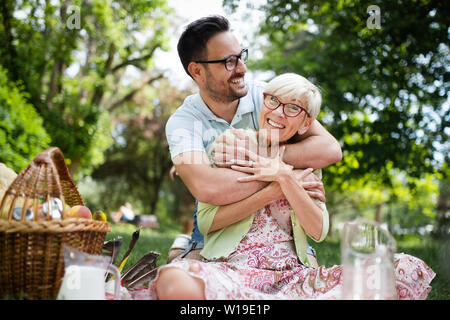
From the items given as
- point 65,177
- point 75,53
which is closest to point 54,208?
point 65,177

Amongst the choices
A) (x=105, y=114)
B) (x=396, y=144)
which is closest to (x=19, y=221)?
(x=396, y=144)

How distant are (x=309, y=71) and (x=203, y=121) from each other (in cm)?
578

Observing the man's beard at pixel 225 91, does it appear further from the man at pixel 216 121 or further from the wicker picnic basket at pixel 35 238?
the wicker picnic basket at pixel 35 238

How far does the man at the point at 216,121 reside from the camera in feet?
7.56

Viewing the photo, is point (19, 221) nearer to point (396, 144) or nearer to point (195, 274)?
point (195, 274)

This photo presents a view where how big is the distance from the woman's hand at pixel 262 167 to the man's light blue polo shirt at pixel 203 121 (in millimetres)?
294

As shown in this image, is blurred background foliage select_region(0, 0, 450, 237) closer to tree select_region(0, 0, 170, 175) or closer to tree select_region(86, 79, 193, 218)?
tree select_region(0, 0, 170, 175)

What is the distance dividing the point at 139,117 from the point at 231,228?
16.1m

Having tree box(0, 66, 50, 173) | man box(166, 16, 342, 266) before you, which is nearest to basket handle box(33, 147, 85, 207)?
man box(166, 16, 342, 266)

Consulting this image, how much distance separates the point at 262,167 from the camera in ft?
7.56

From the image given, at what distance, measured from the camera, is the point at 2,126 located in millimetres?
5254

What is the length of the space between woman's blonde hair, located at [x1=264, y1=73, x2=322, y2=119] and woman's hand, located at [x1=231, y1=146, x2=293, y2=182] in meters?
0.32

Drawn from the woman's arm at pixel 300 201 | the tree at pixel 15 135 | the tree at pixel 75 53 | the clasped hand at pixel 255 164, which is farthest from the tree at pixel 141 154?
the woman's arm at pixel 300 201

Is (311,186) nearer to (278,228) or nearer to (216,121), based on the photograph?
(278,228)
